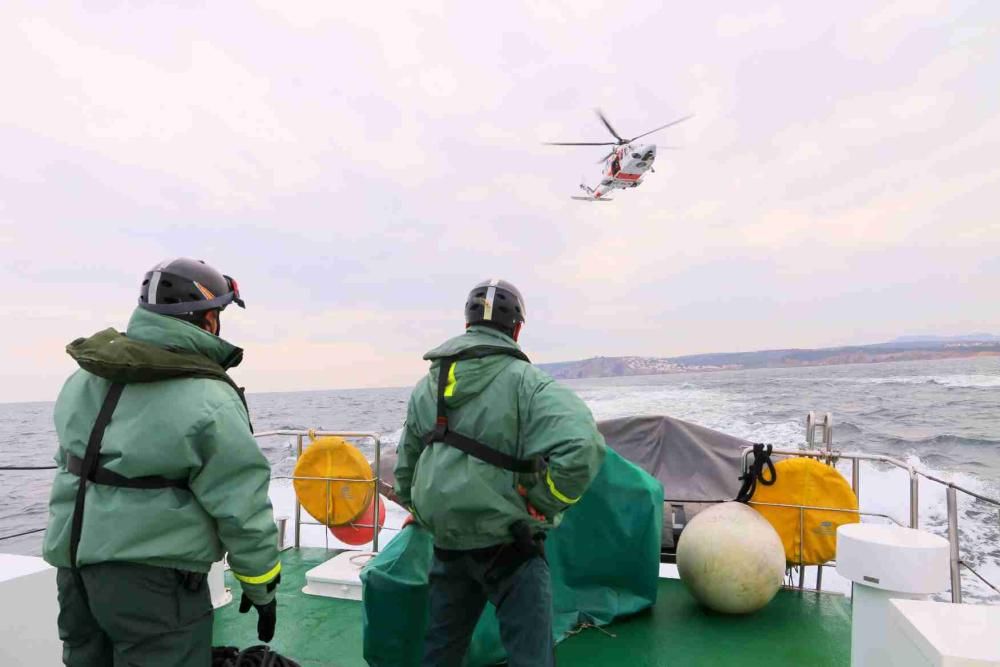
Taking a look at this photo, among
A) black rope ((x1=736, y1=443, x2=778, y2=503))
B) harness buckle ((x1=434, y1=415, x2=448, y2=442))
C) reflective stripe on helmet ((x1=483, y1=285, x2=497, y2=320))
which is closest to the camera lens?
harness buckle ((x1=434, y1=415, x2=448, y2=442))

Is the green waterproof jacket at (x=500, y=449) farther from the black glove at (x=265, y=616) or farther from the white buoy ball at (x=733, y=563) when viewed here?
the white buoy ball at (x=733, y=563)

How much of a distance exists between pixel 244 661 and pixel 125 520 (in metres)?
0.61

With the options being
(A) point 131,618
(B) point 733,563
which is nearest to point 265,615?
(A) point 131,618

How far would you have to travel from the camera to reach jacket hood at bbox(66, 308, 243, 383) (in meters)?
1.74

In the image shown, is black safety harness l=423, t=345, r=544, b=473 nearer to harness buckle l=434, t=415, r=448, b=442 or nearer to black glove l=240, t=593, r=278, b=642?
harness buckle l=434, t=415, r=448, b=442

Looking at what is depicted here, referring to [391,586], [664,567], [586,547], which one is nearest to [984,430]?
[664,567]

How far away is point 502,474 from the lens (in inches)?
90.3

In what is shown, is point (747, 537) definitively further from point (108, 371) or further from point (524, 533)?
point (108, 371)

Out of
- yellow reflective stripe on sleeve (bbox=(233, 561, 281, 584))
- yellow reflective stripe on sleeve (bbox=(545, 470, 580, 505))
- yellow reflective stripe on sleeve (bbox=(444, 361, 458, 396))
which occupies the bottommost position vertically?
yellow reflective stripe on sleeve (bbox=(233, 561, 281, 584))

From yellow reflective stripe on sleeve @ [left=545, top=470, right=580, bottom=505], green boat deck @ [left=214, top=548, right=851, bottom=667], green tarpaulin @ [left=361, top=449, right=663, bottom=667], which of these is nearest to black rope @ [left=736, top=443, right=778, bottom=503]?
green boat deck @ [left=214, top=548, right=851, bottom=667]

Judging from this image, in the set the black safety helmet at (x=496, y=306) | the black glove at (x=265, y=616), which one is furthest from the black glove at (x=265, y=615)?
the black safety helmet at (x=496, y=306)

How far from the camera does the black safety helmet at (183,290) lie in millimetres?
1946

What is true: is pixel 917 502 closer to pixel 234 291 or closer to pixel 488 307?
pixel 488 307

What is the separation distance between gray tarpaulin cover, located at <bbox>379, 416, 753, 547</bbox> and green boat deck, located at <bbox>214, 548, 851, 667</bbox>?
4.43ft
